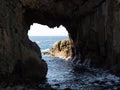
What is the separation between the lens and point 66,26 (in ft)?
183

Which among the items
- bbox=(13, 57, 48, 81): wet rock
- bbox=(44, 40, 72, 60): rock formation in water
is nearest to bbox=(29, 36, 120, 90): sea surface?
bbox=(13, 57, 48, 81): wet rock

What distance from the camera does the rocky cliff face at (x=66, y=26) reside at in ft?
104

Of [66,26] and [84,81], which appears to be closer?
[84,81]

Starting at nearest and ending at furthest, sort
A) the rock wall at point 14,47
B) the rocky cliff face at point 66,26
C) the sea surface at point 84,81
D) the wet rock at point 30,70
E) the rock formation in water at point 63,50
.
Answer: the rock wall at point 14,47
the sea surface at point 84,81
the rocky cliff face at point 66,26
the wet rock at point 30,70
the rock formation in water at point 63,50

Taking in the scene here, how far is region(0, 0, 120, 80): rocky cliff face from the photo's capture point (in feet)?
104

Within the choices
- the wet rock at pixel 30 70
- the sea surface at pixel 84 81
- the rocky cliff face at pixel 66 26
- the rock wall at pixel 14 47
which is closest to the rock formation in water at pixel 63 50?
the rocky cliff face at pixel 66 26

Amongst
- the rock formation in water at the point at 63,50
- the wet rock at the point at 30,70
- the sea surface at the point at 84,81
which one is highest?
the rock formation in water at the point at 63,50

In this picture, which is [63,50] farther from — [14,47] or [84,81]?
[14,47]

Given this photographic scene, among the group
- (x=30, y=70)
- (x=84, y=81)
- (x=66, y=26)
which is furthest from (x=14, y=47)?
(x=66, y=26)

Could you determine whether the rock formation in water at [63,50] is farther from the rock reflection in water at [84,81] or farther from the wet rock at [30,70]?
the wet rock at [30,70]

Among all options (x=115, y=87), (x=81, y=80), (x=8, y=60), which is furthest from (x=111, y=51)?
(x=8, y=60)

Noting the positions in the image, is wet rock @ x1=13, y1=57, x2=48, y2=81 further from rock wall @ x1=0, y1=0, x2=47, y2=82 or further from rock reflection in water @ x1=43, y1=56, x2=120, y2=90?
rock reflection in water @ x1=43, y1=56, x2=120, y2=90

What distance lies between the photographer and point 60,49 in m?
72.6

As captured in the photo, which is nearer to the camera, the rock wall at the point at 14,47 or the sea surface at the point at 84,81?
the rock wall at the point at 14,47
